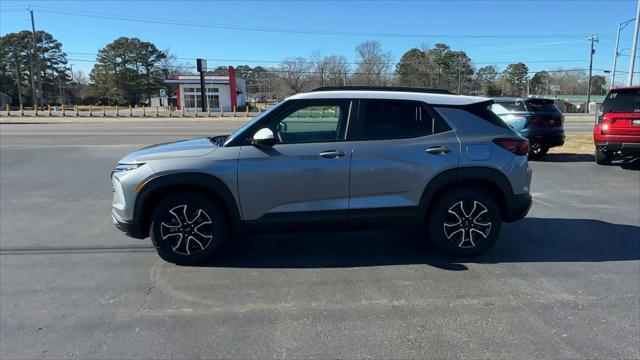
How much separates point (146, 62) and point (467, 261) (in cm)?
9692

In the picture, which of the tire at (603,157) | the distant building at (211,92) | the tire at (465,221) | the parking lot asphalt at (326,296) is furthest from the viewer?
the distant building at (211,92)

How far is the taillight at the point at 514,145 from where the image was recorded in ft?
15.1

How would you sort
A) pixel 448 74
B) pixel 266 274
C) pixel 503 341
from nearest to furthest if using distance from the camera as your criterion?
pixel 503 341 < pixel 266 274 < pixel 448 74

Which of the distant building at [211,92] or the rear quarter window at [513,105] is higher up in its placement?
the distant building at [211,92]

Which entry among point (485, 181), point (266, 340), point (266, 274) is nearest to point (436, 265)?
point (485, 181)

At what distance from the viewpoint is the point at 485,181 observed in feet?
15.3

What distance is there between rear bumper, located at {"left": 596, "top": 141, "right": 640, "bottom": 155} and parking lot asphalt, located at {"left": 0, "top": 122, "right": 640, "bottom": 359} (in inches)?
161

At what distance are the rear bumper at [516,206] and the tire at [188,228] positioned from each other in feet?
9.70

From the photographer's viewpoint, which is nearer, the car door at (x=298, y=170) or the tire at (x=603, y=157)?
the car door at (x=298, y=170)

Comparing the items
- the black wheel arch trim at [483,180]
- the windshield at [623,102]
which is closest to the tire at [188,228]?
the black wheel arch trim at [483,180]

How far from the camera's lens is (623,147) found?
382 inches

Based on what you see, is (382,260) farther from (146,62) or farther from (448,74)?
(146,62)

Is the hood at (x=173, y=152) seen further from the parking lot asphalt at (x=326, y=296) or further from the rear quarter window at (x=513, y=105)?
the rear quarter window at (x=513, y=105)

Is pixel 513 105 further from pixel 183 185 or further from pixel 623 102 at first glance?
pixel 183 185
